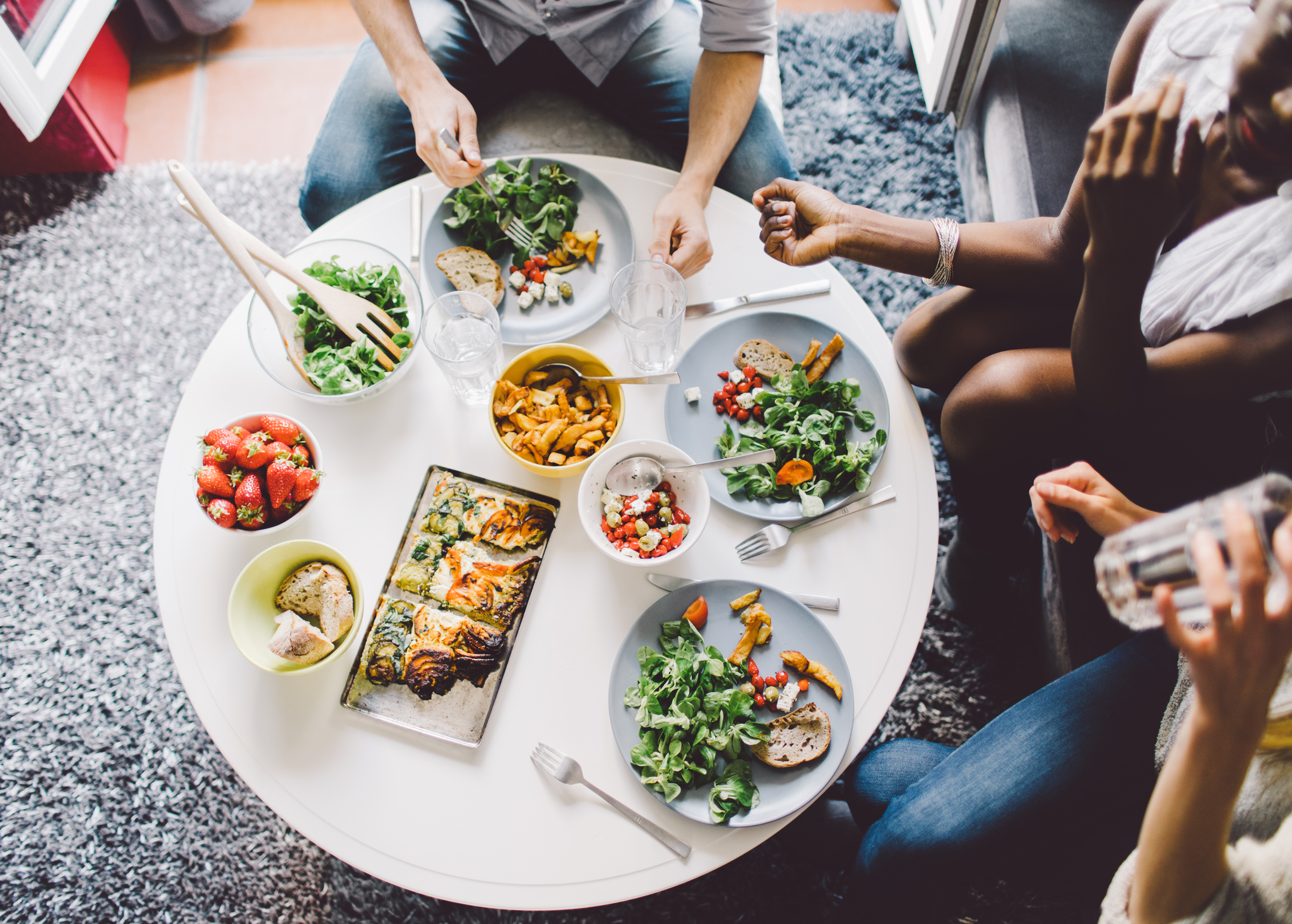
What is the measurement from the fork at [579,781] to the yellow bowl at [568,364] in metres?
0.43

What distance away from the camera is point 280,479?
1163 millimetres

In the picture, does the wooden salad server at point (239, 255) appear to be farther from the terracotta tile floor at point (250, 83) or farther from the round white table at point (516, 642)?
the terracotta tile floor at point (250, 83)

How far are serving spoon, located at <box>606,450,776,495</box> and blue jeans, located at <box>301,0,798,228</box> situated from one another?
76 centimetres

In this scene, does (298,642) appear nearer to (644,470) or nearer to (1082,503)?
(644,470)

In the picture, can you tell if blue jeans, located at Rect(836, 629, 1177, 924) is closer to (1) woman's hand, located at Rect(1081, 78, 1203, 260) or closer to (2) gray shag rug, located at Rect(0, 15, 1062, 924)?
(2) gray shag rug, located at Rect(0, 15, 1062, 924)

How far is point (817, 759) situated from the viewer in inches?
43.3

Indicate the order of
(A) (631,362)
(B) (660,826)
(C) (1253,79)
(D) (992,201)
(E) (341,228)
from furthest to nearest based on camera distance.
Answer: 1. (D) (992,201)
2. (E) (341,228)
3. (A) (631,362)
4. (B) (660,826)
5. (C) (1253,79)

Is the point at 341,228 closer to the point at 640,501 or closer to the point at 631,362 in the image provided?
the point at 631,362

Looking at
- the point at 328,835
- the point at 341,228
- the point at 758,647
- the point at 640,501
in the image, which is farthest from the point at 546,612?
the point at 341,228

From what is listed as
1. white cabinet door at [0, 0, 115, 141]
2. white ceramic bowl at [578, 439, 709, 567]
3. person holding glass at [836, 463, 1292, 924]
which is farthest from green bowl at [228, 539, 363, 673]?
white cabinet door at [0, 0, 115, 141]

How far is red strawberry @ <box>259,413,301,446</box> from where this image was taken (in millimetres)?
1194

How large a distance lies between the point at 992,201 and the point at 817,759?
160cm

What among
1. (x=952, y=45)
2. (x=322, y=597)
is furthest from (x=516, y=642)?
(x=952, y=45)

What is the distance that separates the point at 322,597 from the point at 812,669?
76 centimetres
